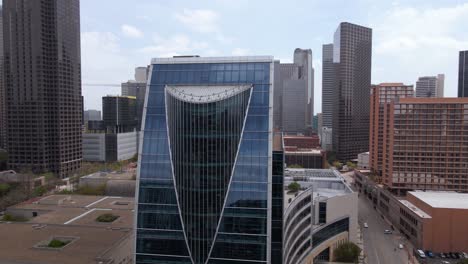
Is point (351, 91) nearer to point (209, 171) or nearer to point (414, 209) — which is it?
point (414, 209)

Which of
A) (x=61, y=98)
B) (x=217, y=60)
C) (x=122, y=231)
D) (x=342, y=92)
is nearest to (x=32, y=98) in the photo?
(x=61, y=98)

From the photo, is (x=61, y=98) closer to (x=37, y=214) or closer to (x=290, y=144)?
(x=37, y=214)

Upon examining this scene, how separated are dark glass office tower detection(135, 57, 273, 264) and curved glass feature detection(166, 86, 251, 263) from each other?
11 centimetres

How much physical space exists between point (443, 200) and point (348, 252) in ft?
85.4

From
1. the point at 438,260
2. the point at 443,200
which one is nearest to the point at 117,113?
the point at 443,200

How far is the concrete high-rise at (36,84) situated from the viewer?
A: 11262 cm

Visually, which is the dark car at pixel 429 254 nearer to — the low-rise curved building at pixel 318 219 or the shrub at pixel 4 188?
the low-rise curved building at pixel 318 219

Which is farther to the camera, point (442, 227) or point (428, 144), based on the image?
point (428, 144)

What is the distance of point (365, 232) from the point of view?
75.4 m

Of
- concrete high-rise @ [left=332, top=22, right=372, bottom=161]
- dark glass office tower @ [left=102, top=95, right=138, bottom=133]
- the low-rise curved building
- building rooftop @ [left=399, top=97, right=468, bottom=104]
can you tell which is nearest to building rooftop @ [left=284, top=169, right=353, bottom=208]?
the low-rise curved building

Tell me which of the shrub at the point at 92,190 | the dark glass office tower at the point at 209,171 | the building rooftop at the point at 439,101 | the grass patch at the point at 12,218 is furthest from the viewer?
the shrub at the point at 92,190

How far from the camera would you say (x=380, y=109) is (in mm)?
106562

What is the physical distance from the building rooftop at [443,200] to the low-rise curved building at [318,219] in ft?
53.1

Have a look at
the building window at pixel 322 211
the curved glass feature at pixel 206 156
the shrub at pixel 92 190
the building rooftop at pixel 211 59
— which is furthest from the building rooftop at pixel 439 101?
the shrub at pixel 92 190
